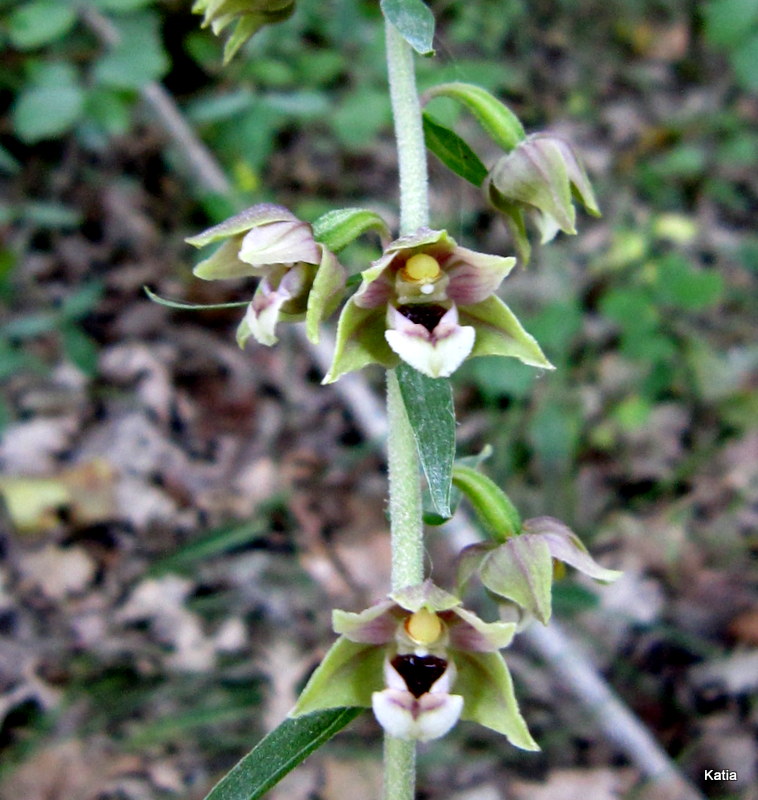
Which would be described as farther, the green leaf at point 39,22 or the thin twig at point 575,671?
the green leaf at point 39,22

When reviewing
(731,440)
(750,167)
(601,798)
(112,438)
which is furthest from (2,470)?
(750,167)

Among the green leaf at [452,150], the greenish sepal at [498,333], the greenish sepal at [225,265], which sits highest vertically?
the green leaf at [452,150]

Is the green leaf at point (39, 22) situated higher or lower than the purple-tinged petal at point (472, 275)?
higher

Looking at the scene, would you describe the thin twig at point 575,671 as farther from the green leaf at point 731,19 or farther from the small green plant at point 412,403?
the green leaf at point 731,19

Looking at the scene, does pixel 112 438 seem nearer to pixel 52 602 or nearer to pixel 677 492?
pixel 52 602

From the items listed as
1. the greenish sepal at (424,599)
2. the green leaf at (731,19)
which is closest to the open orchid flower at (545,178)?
the greenish sepal at (424,599)
